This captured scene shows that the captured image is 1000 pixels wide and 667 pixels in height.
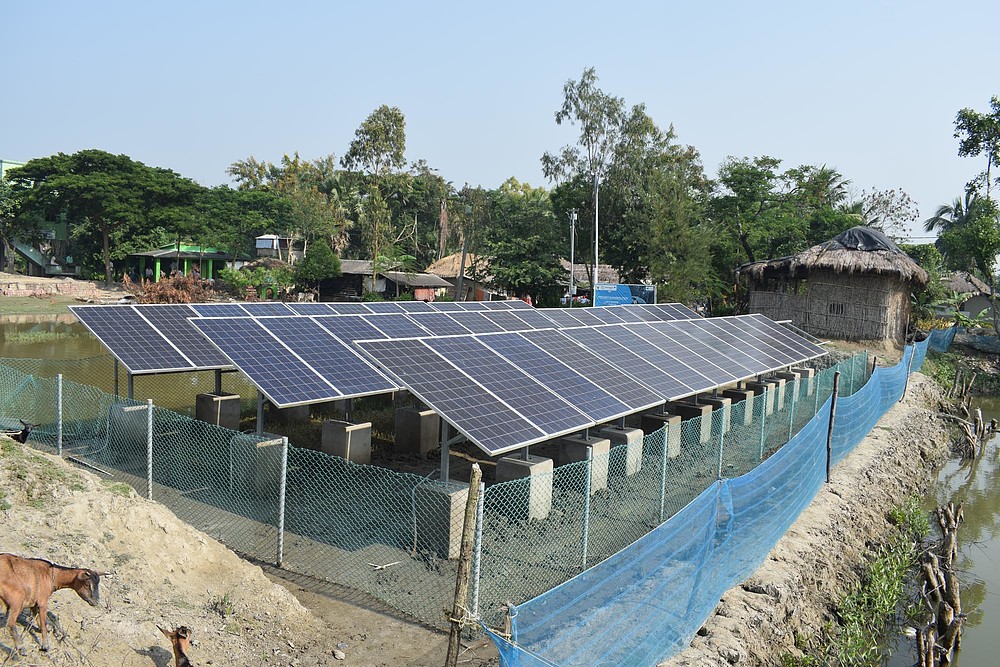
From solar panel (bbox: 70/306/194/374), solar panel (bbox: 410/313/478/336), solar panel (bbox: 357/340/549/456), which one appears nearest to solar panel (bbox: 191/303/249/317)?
solar panel (bbox: 70/306/194/374)

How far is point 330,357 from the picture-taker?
12375mm

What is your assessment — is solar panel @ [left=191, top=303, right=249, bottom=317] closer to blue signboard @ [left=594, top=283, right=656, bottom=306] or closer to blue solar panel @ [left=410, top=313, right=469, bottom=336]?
blue solar panel @ [left=410, top=313, right=469, bottom=336]

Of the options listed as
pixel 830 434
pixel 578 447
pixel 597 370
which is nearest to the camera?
pixel 578 447

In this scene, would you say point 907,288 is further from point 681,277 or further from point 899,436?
point 899,436

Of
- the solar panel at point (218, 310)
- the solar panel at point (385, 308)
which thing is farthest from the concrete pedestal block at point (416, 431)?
the solar panel at point (385, 308)

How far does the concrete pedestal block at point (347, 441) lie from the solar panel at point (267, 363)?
3.23 feet

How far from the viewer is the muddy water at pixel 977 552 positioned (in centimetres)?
1014

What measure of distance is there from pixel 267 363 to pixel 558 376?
184 inches

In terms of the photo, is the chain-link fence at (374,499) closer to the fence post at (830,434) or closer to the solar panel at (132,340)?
the solar panel at (132,340)

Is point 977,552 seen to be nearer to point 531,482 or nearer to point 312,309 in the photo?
point 531,482

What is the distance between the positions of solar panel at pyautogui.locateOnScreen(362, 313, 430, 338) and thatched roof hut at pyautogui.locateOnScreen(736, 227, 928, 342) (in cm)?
2416

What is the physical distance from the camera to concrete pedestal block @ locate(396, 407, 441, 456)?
1386 cm

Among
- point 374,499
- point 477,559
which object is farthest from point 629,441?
point 477,559

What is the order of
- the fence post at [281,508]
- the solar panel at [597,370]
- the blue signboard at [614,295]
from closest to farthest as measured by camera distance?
the fence post at [281,508]
the solar panel at [597,370]
the blue signboard at [614,295]
